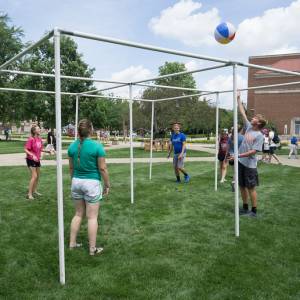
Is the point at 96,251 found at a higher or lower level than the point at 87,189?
lower

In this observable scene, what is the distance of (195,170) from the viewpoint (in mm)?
15094

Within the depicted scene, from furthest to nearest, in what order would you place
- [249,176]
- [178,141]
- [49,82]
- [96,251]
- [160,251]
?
[49,82]
[178,141]
[249,176]
[160,251]
[96,251]

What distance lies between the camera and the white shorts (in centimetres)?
484

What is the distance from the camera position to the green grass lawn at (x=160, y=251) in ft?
13.4

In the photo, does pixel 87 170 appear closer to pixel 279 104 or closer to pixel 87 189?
pixel 87 189

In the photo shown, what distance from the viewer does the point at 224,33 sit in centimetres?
560

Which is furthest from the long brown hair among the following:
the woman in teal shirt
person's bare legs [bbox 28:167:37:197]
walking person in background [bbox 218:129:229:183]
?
walking person in background [bbox 218:129:229:183]

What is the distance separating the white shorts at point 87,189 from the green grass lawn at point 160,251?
0.82 meters

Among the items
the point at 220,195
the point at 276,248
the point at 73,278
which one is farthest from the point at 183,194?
the point at 73,278

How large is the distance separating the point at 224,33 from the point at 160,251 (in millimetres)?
3380

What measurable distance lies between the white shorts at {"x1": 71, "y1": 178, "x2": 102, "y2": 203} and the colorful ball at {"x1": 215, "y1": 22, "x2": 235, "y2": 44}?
9.45ft

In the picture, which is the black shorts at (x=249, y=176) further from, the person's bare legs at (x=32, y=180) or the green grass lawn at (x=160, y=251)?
the person's bare legs at (x=32, y=180)

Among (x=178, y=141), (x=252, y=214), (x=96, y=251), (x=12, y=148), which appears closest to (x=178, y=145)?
(x=178, y=141)

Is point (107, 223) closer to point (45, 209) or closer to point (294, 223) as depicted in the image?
point (45, 209)
